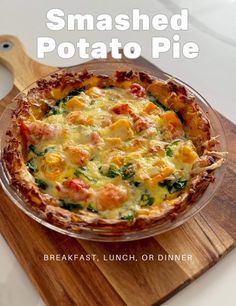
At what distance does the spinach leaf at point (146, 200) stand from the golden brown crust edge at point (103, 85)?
0.05 meters

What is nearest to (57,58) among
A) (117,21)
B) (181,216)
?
(117,21)

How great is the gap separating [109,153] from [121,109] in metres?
0.22

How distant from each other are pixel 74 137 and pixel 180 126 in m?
0.37

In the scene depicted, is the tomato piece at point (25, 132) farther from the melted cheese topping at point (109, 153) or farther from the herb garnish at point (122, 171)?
the herb garnish at point (122, 171)

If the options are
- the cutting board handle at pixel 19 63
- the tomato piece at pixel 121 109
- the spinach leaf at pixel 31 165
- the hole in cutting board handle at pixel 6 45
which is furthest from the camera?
the hole in cutting board handle at pixel 6 45

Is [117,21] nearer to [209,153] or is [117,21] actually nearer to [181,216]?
[209,153]

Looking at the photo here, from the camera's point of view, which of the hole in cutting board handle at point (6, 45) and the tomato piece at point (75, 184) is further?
the hole in cutting board handle at point (6, 45)

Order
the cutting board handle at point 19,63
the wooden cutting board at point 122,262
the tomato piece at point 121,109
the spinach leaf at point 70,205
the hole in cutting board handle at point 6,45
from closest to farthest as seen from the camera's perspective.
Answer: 1. the wooden cutting board at point 122,262
2. the spinach leaf at point 70,205
3. the tomato piece at point 121,109
4. the cutting board handle at point 19,63
5. the hole in cutting board handle at point 6,45

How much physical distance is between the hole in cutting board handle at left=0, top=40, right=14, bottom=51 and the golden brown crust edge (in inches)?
17.2

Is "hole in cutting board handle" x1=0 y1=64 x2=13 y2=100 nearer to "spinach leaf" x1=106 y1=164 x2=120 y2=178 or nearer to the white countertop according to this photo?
the white countertop

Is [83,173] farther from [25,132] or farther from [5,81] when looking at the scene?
[5,81]

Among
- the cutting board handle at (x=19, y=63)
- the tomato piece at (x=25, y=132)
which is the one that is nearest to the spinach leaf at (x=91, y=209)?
the tomato piece at (x=25, y=132)

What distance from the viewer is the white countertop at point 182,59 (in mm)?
1733

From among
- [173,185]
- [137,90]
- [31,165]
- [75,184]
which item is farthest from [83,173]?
[137,90]
